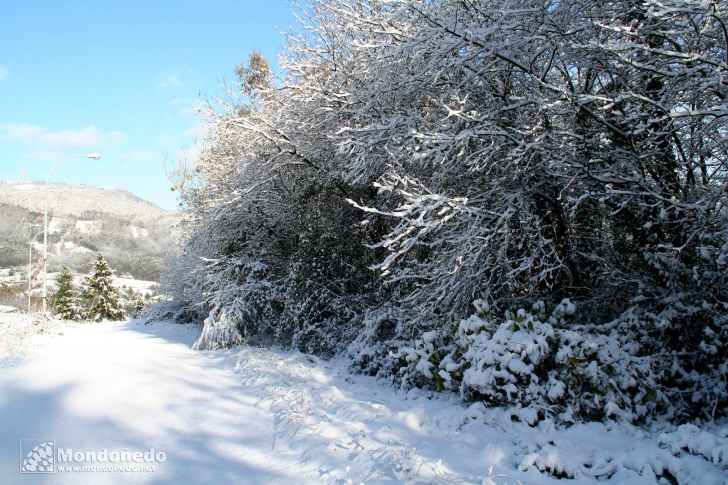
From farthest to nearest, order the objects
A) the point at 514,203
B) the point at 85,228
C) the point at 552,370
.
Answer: the point at 85,228
the point at 514,203
the point at 552,370

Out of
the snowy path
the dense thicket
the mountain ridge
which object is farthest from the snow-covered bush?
the mountain ridge

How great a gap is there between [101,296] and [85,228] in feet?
322

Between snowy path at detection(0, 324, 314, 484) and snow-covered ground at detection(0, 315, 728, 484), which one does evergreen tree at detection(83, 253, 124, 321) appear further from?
snow-covered ground at detection(0, 315, 728, 484)

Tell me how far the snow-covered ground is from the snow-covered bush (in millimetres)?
209

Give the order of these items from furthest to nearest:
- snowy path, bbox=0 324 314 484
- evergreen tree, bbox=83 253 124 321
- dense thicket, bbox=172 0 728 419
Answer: evergreen tree, bbox=83 253 124 321 → dense thicket, bbox=172 0 728 419 → snowy path, bbox=0 324 314 484

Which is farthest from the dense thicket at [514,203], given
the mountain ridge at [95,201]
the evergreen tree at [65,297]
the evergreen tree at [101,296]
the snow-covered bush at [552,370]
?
the mountain ridge at [95,201]

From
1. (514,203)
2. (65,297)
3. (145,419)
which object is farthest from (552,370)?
(65,297)

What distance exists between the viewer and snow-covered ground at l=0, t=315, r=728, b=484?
3.13 m

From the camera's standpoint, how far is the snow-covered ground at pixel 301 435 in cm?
313

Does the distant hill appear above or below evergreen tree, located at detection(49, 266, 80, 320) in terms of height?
above

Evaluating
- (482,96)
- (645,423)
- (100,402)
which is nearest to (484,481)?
(645,423)

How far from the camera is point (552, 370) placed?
14.7ft

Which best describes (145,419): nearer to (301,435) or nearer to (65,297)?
(301,435)

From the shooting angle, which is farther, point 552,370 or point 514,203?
point 514,203
